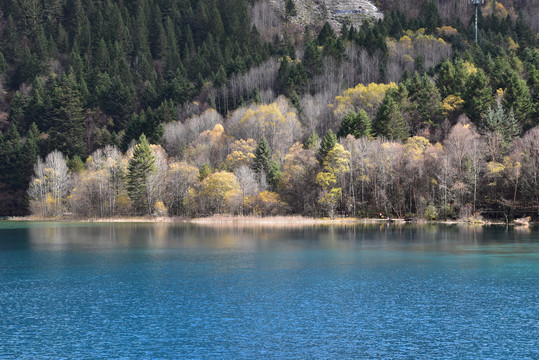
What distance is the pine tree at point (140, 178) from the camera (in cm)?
12356

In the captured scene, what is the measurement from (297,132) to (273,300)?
329ft

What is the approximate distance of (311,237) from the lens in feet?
277

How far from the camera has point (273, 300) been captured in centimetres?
4316

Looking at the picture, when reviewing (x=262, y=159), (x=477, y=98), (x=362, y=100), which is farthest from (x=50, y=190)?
(x=477, y=98)

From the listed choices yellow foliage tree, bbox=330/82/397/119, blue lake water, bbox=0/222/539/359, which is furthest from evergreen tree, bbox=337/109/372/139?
blue lake water, bbox=0/222/539/359

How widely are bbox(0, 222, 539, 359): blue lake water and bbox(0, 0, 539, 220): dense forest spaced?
3142cm

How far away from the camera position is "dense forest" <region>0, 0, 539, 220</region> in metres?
105

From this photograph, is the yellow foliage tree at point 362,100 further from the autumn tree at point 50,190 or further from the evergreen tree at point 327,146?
the autumn tree at point 50,190

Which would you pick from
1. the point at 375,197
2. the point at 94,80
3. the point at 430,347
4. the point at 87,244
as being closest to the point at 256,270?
the point at 430,347

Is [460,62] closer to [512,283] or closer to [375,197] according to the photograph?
[375,197]

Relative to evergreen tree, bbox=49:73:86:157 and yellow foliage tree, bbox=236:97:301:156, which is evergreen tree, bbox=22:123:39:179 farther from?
yellow foliage tree, bbox=236:97:301:156

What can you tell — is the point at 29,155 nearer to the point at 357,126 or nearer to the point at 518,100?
the point at 357,126

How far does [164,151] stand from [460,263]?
97.1m

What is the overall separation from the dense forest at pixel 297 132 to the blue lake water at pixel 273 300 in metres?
31.4
